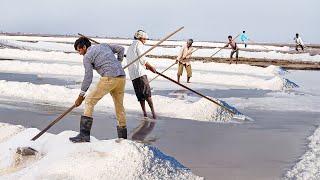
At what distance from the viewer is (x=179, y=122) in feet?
30.1

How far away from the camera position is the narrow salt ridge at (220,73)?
16.6 meters

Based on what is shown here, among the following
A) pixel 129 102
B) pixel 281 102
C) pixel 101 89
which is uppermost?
pixel 101 89

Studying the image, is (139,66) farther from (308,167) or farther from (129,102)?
(308,167)

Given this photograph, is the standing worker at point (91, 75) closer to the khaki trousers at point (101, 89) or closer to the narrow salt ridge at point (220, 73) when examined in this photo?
the khaki trousers at point (101, 89)

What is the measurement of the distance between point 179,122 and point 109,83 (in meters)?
3.32

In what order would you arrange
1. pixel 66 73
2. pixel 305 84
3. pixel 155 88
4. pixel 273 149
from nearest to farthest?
pixel 273 149, pixel 155 88, pixel 305 84, pixel 66 73

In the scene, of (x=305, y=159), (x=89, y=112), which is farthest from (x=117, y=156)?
(x=305, y=159)

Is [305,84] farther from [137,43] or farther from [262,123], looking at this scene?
[137,43]

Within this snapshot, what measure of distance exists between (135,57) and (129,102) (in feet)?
8.17

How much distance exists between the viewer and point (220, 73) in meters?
21.2

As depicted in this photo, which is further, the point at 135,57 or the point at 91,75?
the point at 135,57

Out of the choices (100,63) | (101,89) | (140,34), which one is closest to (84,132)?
(101,89)

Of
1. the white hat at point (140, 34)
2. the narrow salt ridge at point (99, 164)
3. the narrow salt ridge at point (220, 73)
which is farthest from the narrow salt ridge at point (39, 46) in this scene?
the narrow salt ridge at point (99, 164)

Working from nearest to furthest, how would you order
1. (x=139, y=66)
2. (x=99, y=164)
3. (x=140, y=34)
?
1. (x=99, y=164)
2. (x=140, y=34)
3. (x=139, y=66)
